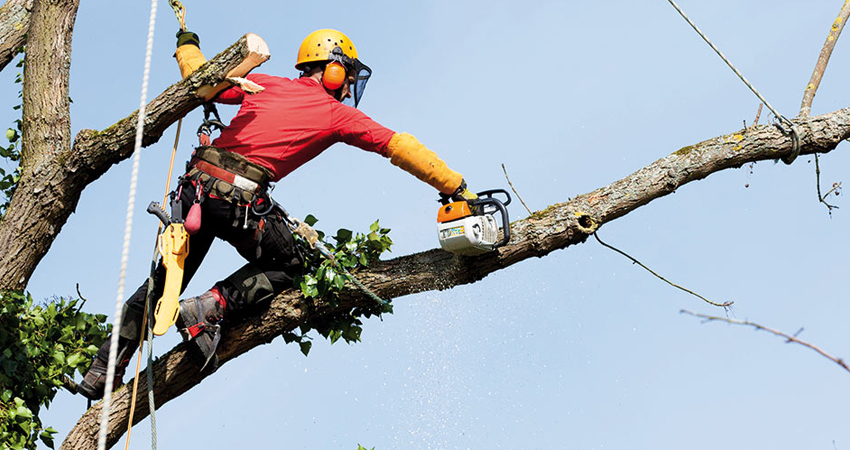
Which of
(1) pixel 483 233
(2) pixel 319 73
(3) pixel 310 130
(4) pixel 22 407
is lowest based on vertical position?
(4) pixel 22 407

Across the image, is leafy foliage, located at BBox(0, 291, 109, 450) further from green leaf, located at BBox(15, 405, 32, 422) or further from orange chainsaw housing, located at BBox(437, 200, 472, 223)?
orange chainsaw housing, located at BBox(437, 200, 472, 223)

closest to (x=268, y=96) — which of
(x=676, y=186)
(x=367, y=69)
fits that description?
(x=367, y=69)

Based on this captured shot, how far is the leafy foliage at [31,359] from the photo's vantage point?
5.30m

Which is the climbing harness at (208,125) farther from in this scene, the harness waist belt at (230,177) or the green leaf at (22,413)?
the green leaf at (22,413)

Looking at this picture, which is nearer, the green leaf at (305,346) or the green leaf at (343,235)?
the green leaf at (343,235)

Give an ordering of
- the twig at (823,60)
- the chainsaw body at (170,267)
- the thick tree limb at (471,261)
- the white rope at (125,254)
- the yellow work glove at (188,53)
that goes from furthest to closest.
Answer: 1. the twig at (823,60)
2. the yellow work glove at (188,53)
3. the thick tree limb at (471,261)
4. the chainsaw body at (170,267)
5. the white rope at (125,254)

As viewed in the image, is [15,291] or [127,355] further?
[15,291]

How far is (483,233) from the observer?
480 centimetres

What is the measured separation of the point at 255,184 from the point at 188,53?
1.13 m

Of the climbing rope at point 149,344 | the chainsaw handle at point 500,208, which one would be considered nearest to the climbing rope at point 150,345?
the climbing rope at point 149,344

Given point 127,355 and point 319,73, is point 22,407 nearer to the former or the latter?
point 127,355

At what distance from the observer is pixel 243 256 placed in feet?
16.8

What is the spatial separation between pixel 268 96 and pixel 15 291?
6.40ft

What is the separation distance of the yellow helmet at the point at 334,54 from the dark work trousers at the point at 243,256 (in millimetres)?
984
